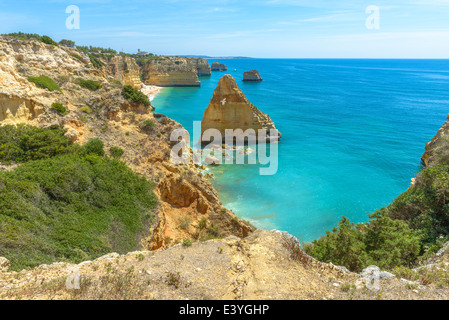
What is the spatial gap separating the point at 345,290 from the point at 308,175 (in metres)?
24.1

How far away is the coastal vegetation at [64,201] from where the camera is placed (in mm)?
8624

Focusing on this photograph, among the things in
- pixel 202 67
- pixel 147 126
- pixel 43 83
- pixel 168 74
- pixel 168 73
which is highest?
pixel 202 67

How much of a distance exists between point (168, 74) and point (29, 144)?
260 ft

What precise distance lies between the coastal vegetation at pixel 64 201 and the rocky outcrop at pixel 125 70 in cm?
4670

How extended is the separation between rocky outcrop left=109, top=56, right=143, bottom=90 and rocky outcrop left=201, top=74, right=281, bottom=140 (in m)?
29.7

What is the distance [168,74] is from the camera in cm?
8719

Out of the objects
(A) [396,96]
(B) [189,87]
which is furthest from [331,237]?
(B) [189,87]

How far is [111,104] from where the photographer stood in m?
18.5

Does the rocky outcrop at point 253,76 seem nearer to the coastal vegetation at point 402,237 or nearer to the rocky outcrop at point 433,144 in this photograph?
the rocky outcrop at point 433,144

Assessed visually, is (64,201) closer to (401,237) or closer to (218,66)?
(401,237)

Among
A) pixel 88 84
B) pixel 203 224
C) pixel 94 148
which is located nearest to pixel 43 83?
pixel 88 84

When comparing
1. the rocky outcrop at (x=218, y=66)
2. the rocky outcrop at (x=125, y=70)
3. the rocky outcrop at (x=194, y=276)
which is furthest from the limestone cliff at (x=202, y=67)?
the rocky outcrop at (x=194, y=276)

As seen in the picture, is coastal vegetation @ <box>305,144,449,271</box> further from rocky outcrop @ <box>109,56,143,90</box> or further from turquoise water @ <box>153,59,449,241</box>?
rocky outcrop @ <box>109,56,143,90</box>
